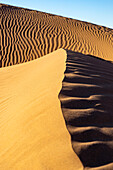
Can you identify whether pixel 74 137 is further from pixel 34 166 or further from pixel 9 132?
pixel 9 132

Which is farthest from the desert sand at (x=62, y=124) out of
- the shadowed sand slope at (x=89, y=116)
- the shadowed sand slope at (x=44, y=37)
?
the shadowed sand slope at (x=44, y=37)

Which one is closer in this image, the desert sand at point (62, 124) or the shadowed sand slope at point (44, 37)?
the desert sand at point (62, 124)

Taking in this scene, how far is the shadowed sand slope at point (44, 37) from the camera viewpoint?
36.0 feet

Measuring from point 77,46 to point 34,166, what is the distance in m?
11.8

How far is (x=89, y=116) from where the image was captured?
2145mm

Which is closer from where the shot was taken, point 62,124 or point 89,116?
point 62,124

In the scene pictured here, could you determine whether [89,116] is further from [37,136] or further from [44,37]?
[44,37]

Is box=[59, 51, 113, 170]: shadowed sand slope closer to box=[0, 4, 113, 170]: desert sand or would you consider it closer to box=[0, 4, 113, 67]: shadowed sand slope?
box=[0, 4, 113, 170]: desert sand

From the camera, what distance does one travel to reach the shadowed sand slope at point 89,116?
1681 millimetres

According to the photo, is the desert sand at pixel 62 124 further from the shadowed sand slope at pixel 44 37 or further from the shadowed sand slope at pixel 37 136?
the shadowed sand slope at pixel 44 37

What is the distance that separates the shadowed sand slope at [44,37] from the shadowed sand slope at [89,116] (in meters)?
7.25

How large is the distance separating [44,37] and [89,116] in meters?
11.7

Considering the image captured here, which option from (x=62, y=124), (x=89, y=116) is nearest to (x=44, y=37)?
(x=89, y=116)

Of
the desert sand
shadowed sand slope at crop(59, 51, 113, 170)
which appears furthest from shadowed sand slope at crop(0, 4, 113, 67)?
shadowed sand slope at crop(59, 51, 113, 170)
